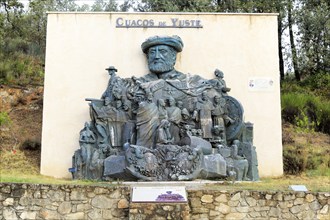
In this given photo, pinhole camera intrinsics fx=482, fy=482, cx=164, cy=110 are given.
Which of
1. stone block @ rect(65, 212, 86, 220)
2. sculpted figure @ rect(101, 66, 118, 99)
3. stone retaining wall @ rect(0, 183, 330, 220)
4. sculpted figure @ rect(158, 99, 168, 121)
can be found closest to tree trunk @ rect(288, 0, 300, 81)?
sculpted figure @ rect(101, 66, 118, 99)

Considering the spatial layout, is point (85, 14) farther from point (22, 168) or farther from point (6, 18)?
point (6, 18)

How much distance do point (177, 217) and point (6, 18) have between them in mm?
16131

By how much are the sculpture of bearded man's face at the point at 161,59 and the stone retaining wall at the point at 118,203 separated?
15.6 feet

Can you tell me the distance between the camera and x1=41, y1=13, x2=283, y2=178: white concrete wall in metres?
11.8

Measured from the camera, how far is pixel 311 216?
736 centimetres

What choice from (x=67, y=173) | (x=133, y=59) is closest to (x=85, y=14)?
(x=133, y=59)

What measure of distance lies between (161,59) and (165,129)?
208 centimetres

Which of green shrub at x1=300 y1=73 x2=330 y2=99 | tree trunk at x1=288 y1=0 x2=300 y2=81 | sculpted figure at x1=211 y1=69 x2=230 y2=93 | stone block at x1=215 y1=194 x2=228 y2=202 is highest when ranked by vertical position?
tree trunk at x1=288 y1=0 x2=300 y2=81

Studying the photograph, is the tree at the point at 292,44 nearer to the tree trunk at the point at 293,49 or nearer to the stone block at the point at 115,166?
the tree trunk at the point at 293,49

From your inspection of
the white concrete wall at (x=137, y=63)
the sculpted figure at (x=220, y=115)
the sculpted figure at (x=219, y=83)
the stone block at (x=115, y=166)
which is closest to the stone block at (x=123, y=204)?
the stone block at (x=115, y=166)

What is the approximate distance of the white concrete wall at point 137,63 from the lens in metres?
11.8

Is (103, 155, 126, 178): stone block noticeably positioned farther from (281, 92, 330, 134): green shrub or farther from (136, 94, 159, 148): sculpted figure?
(281, 92, 330, 134): green shrub

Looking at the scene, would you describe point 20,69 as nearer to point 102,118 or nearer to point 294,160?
point 102,118

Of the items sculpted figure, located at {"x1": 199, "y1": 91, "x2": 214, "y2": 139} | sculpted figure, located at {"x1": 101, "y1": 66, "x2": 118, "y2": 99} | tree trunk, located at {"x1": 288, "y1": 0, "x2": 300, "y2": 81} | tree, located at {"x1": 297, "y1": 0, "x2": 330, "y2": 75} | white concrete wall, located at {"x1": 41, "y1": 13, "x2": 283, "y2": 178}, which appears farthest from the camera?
tree trunk, located at {"x1": 288, "y1": 0, "x2": 300, "y2": 81}
